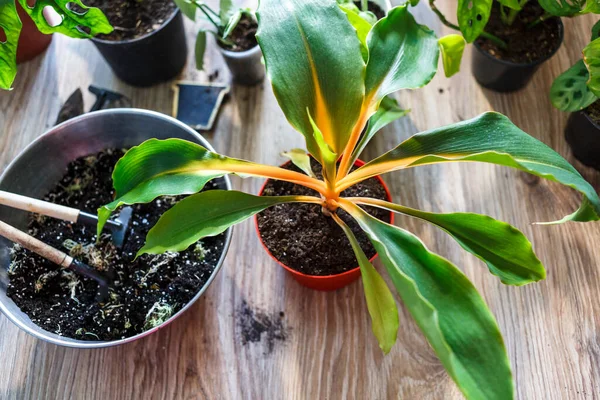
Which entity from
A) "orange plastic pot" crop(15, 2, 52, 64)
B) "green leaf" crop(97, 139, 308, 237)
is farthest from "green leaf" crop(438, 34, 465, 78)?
"orange plastic pot" crop(15, 2, 52, 64)

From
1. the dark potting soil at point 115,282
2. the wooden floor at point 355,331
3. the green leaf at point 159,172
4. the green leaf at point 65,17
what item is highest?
the green leaf at point 65,17

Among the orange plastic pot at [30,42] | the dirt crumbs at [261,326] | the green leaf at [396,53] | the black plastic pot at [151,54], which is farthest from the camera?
the orange plastic pot at [30,42]

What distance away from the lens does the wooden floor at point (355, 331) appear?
3.28ft

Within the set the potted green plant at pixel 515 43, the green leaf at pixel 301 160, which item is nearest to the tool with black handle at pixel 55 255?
the green leaf at pixel 301 160

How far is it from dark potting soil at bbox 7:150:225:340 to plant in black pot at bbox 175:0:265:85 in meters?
0.33

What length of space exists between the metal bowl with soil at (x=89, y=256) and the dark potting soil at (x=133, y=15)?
291mm

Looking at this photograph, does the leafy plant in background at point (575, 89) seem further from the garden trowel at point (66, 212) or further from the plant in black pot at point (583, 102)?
the garden trowel at point (66, 212)

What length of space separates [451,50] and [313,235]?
435mm

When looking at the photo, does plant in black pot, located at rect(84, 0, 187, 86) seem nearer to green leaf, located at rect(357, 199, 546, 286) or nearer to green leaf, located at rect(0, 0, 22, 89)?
green leaf, located at rect(0, 0, 22, 89)

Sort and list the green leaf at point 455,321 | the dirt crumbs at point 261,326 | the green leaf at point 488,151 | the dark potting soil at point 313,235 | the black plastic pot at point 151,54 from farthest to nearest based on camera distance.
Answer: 1. the black plastic pot at point 151,54
2. the dirt crumbs at point 261,326
3. the dark potting soil at point 313,235
4. the green leaf at point 488,151
5. the green leaf at point 455,321

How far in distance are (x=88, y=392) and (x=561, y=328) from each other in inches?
37.9

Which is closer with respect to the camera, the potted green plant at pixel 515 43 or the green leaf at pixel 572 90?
the green leaf at pixel 572 90

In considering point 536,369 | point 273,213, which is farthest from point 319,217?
point 536,369

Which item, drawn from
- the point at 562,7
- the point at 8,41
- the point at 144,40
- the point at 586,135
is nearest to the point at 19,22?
the point at 8,41
